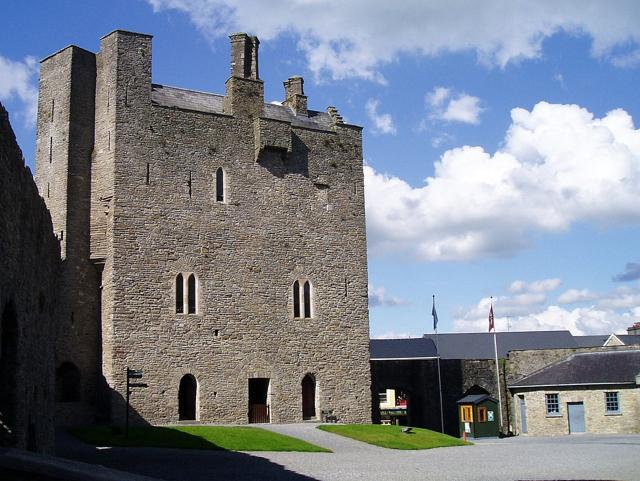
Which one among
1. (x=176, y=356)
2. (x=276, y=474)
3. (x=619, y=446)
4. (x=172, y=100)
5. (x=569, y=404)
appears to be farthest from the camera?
(x=569, y=404)

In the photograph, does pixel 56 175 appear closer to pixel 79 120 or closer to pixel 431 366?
pixel 79 120

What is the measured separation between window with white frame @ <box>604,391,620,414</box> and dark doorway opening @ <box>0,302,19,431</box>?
3205cm

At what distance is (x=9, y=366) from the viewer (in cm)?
1390

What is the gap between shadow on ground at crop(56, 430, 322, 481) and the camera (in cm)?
1772

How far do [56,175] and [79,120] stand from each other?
2.23 meters

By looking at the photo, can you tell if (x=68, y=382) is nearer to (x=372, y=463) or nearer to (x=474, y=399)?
(x=372, y=463)

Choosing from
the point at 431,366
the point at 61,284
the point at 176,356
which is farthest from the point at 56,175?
the point at 431,366

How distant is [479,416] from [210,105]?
19.3 meters

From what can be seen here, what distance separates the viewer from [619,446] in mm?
27906

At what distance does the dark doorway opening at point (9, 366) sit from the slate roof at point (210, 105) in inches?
754

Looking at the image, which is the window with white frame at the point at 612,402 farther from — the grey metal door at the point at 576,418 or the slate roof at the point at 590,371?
the grey metal door at the point at 576,418

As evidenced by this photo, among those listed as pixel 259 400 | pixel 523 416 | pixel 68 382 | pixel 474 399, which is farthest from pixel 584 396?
pixel 68 382

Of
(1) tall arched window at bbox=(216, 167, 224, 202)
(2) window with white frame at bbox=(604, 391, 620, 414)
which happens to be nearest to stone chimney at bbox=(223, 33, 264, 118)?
(1) tall arched window at bbox=(216, 167, 224, 202)

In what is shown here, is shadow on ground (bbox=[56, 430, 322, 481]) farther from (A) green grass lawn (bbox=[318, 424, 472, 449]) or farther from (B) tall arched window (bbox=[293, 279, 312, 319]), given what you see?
(B) tall arched window (bbox=[293, 279, 312, 319])
